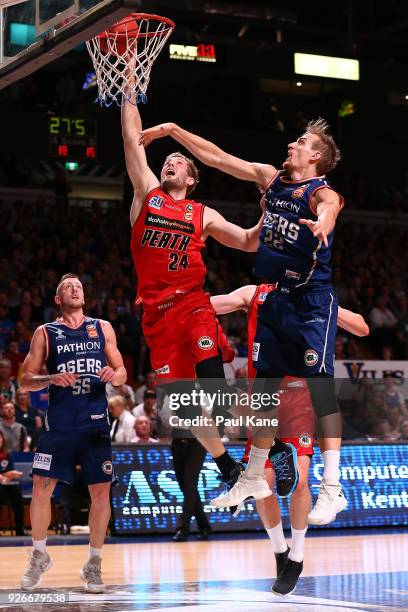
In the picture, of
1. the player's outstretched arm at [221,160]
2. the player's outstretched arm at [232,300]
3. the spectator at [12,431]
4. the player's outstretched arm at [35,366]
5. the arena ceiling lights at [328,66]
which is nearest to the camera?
the player's outstretched arm at [221,160]

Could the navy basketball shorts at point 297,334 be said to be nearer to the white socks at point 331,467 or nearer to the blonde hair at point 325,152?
the white socks at point 331,467

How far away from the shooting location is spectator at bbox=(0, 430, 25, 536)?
44.4ft

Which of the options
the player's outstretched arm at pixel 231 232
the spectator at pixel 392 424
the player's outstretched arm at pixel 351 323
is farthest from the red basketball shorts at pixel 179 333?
the spectator at pixel 392 424

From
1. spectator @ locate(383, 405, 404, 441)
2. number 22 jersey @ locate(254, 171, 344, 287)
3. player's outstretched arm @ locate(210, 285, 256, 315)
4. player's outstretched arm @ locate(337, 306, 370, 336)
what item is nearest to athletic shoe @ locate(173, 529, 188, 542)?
spectator @ locate(383, 405, 404, 441)


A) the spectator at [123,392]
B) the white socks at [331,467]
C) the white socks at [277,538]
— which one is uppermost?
the spectator at [123,392]

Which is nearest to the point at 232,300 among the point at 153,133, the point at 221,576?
the point at 153,133

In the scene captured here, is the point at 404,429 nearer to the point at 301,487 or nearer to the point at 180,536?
the point at 180,536

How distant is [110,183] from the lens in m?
29.4

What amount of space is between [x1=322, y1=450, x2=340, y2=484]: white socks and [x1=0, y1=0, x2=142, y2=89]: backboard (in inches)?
130

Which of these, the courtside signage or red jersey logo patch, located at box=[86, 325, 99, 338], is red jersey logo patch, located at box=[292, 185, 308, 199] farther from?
the courtside signage

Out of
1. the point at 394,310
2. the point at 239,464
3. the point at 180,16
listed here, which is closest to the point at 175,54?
the point at 180,16

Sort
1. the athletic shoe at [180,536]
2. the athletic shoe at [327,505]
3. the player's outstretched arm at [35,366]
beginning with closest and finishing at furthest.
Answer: the athletic shoe at [327,505]
the player's outstretched arm at [35,366]
the athletic shoe at [180,536]

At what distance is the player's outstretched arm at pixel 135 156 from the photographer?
7699mm

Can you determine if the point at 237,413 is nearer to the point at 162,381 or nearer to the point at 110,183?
the point at 162,381
